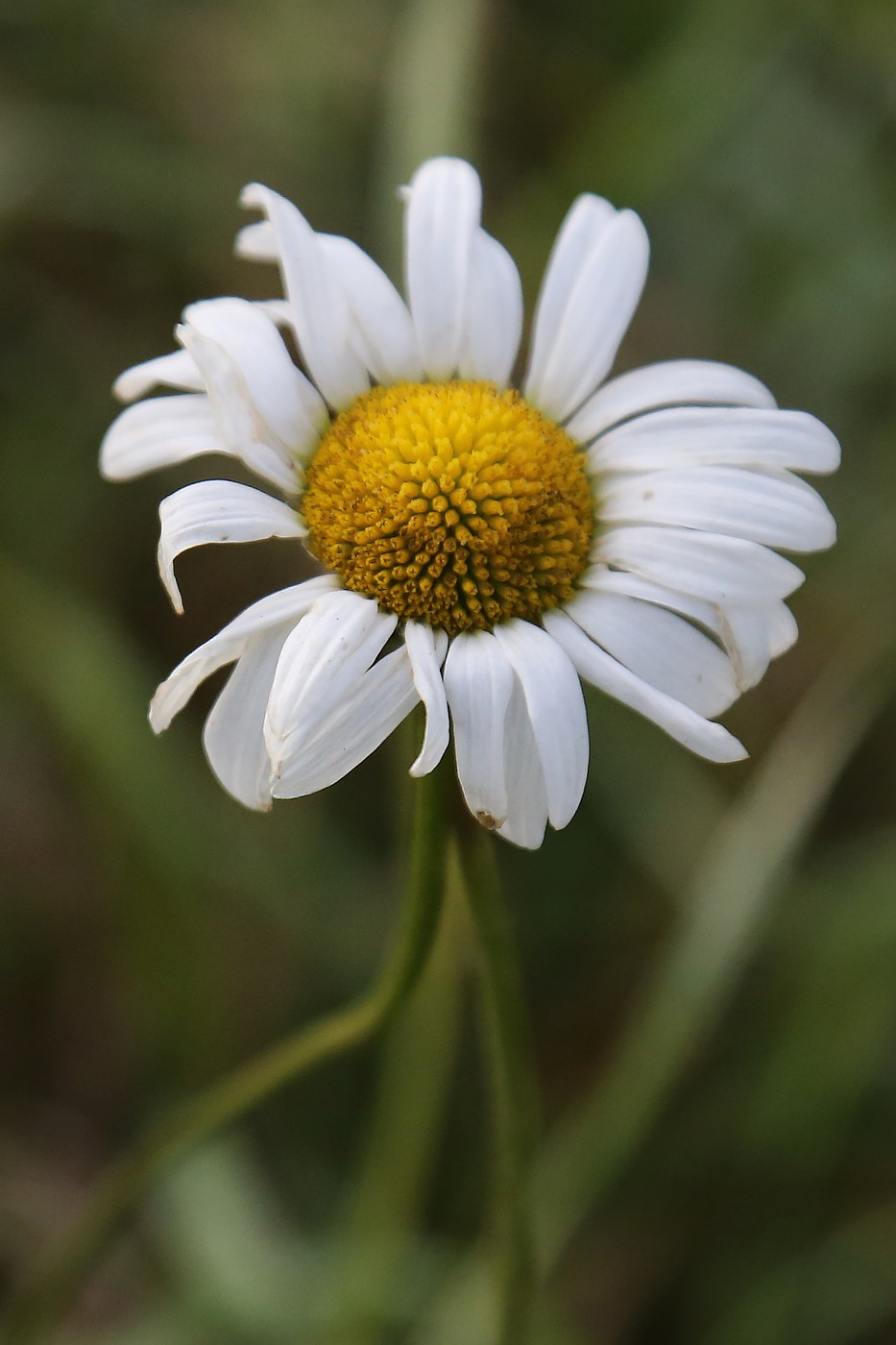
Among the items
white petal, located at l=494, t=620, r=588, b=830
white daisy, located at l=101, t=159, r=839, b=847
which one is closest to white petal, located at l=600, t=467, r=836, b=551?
white daisy, located at l=101, t=159, r=839, b=847

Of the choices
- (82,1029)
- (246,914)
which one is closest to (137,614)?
(246,914)

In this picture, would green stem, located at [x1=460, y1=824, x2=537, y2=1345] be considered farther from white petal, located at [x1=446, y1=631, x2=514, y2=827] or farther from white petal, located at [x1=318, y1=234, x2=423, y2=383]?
white petal, located at [x1=318, y1=234, x2=423, y2=383]

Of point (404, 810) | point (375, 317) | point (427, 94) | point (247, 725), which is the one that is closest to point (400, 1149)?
point (404, 810)

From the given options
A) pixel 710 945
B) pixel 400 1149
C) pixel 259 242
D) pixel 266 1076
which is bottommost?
pixel 400 1149

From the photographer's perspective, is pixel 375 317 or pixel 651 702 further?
pixel 375 317

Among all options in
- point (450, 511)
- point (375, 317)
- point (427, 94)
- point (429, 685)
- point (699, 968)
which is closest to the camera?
point (429, 685)

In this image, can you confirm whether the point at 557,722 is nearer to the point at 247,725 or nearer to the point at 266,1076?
the point at 247,725
